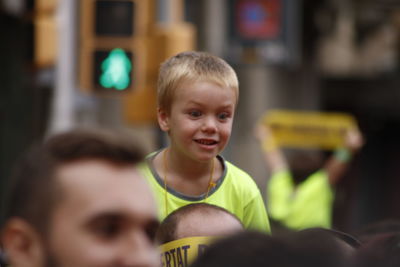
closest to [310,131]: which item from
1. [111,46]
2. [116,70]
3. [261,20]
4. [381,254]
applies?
[116,70]

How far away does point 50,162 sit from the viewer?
6.68 ft

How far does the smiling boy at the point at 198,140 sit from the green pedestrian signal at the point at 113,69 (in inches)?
317

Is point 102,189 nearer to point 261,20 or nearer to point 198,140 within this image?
point 198,140

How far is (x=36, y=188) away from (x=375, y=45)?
86.8 feet

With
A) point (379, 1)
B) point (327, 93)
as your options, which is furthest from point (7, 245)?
point (327, 93)

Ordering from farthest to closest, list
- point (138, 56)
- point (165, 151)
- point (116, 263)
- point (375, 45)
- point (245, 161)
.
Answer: point (375, 45)
point (245, 161)
point (138, 56)
point (165, 151)
point (116, 263)

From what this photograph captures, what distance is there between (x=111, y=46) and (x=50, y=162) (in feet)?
32.7

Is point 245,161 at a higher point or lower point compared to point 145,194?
lower

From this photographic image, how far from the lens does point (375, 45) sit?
27.9m

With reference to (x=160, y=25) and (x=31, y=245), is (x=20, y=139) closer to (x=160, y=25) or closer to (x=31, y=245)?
(x=160, y=25)

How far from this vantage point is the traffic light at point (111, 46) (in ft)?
39.1

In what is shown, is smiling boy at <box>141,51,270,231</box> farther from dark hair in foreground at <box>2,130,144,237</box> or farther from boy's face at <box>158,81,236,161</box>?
dark hair in foreground at <box>2,130,144,237</box>

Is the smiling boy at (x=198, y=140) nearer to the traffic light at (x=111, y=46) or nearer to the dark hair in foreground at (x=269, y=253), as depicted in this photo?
the dark hair in foreground at (x=269, y=253)

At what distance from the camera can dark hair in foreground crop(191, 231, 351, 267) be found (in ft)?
5.98
